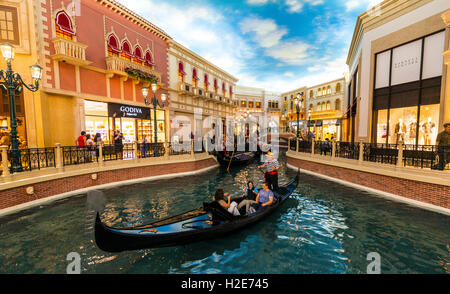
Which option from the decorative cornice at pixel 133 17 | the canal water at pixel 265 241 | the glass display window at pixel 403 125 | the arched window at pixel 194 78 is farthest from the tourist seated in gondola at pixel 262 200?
the arched window at pixel 194 78

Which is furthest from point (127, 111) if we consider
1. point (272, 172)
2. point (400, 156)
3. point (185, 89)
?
point (400, 156)

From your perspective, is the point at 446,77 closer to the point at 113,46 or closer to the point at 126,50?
the point at 126,50

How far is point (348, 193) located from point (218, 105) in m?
20.1

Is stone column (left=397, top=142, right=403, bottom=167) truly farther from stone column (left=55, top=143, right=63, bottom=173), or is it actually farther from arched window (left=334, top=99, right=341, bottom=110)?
arched window (left=334, top=99, right=341, bottom=110)

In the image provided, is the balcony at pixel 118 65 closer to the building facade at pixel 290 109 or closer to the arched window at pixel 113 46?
the arched window at pixel 113 46

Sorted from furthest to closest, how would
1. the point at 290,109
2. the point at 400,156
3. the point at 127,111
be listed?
the point at 290,109, the point at 127,111, the point at 400,156

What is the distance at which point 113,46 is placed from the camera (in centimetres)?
1273

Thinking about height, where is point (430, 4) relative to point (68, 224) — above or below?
above

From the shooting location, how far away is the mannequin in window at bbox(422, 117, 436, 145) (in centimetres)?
951

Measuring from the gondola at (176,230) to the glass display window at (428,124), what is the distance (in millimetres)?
9889

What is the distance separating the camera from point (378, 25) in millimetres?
11641

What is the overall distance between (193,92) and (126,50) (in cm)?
733
